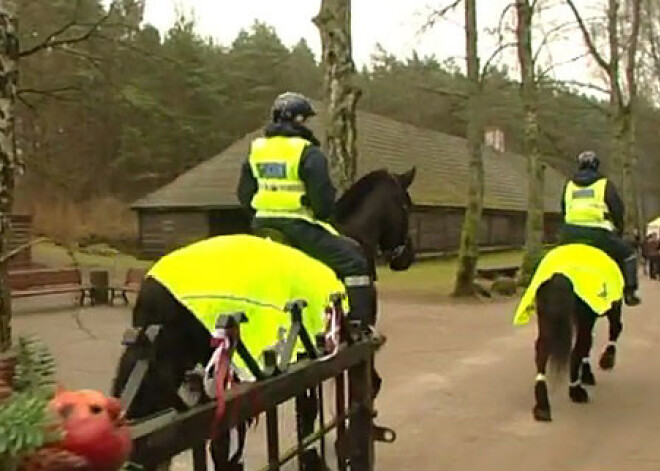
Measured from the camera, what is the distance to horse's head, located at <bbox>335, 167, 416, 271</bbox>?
26.0 feet

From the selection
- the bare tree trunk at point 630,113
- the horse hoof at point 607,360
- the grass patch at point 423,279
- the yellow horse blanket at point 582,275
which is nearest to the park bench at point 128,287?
the grass patch at point 423,279

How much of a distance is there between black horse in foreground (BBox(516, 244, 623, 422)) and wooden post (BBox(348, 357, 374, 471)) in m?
3.76

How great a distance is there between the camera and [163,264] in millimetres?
5555

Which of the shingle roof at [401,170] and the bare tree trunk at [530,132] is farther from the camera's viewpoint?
the shingle roof at [401,170]

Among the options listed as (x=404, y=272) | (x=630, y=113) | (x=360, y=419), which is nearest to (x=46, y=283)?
(x=404, y=272)

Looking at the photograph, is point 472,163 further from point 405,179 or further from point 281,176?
point 281,176

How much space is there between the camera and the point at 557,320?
8.89 metres

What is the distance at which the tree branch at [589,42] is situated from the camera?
2956 cm

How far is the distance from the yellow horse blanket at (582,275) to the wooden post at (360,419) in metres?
4.05

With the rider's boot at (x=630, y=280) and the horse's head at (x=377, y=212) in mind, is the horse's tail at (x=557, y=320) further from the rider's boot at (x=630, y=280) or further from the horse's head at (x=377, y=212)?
the horse's head at (x=377, y=212)

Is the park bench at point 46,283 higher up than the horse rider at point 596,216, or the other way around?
the horse rider at point 596,216

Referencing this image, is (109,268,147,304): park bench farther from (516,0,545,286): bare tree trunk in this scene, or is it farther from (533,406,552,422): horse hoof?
(533,406,552,422): horse hoof

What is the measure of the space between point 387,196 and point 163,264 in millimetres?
2828

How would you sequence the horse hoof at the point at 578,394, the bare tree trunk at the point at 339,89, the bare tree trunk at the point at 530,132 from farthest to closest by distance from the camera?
the bare tree trunk at the point at 530,132 < the bare tree trunk at the point at 339,89 < the horse hoof at the point at 578,394
